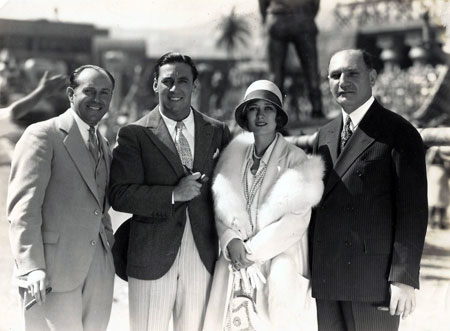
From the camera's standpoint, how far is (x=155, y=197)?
2482 mm

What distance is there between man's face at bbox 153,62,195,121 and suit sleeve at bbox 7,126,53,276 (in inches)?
25.4

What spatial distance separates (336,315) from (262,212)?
66cm

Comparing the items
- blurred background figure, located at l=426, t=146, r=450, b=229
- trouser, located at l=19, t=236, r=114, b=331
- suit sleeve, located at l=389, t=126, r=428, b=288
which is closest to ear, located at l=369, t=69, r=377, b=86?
suit sleeve, located at l=389, t=126, r=428, b=288

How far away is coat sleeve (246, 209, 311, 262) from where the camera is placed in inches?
96.3

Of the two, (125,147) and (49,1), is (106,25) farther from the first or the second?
(125,147)

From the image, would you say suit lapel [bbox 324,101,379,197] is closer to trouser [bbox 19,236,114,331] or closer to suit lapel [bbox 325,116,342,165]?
suit lapel [bbox 325,116,342,165]

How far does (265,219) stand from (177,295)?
627 mm

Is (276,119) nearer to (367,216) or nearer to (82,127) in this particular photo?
(367,216)

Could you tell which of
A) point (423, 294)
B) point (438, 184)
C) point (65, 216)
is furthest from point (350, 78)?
point (438, 184)

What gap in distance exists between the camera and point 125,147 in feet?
8.47

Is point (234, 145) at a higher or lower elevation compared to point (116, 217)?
higher

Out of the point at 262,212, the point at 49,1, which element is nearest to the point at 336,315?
the point at 262,212

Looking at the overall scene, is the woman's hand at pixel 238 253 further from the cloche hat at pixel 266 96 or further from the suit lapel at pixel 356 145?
the cloche hat at pixel 266 96

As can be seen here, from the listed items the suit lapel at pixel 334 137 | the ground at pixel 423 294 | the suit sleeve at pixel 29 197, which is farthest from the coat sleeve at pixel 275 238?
the ground at pixel 423 294
